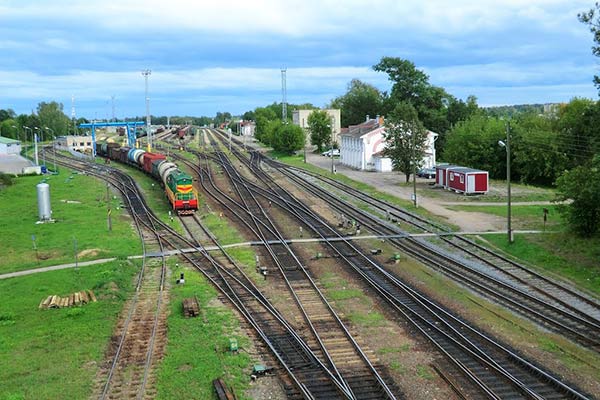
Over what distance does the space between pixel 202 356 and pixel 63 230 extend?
26529mm

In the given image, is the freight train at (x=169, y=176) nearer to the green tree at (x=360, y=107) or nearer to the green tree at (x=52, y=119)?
the green tree at (x=360, y=107)

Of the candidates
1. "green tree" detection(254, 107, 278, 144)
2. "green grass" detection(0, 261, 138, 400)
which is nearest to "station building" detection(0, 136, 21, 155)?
"green tree" detection(254, 107, 278, 144)

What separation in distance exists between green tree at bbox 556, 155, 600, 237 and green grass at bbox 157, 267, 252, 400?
20.9 meters

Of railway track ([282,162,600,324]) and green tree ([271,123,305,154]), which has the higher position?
green tree ([271,123,305,154])

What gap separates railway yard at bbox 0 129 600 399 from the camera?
55.4 ft

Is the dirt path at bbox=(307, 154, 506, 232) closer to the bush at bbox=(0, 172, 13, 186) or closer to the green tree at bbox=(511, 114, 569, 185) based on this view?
the green tree at bbox=(511, 114, 569, 185)

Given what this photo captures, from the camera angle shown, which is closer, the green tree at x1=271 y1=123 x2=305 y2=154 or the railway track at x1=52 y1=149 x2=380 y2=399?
the railway track at x1=52 y1=149 x2=380 y2=399

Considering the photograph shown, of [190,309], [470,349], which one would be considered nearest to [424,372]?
[470,349]

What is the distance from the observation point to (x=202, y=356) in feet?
61.8

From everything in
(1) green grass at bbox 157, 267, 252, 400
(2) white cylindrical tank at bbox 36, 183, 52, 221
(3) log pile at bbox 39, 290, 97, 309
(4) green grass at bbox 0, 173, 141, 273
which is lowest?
(1) green grass at bbox 157, 267, 252, 400

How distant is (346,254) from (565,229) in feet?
46.9

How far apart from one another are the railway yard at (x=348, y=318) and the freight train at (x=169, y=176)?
13.2ft

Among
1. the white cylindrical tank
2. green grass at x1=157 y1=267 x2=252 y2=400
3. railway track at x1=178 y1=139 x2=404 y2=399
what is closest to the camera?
green grass at x1=157 y1=267 x2=252 y2=400

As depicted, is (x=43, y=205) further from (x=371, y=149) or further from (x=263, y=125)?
(x=263, y=125)
